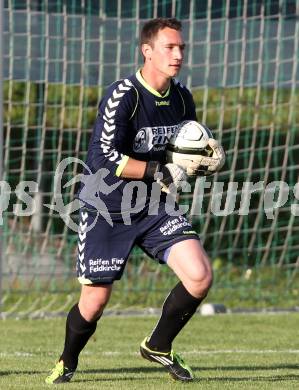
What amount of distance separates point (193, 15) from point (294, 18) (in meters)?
0.98

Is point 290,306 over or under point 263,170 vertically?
under

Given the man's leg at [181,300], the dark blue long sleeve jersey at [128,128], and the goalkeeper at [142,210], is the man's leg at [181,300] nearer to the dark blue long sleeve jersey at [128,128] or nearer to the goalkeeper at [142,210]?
the goalkeeper at [142,210]

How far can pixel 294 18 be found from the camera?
39.7 feet

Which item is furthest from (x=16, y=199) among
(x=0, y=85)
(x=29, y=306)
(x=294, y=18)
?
(x=0, y=85)

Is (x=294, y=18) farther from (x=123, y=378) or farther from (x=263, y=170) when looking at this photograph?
(x=123, y=378)

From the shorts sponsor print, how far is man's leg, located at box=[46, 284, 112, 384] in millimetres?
87

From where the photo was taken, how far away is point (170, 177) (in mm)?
6918

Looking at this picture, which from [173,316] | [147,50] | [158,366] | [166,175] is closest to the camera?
[166,175]

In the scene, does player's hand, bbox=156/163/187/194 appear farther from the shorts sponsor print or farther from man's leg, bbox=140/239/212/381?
man's leg, bbox=140/239/212/381

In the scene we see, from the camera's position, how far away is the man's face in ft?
23.0

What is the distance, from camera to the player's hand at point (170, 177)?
691 centimetres

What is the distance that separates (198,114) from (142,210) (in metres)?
5.22

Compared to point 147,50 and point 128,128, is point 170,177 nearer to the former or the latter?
point 128,128

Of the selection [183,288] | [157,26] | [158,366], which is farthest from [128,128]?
[158,366]
